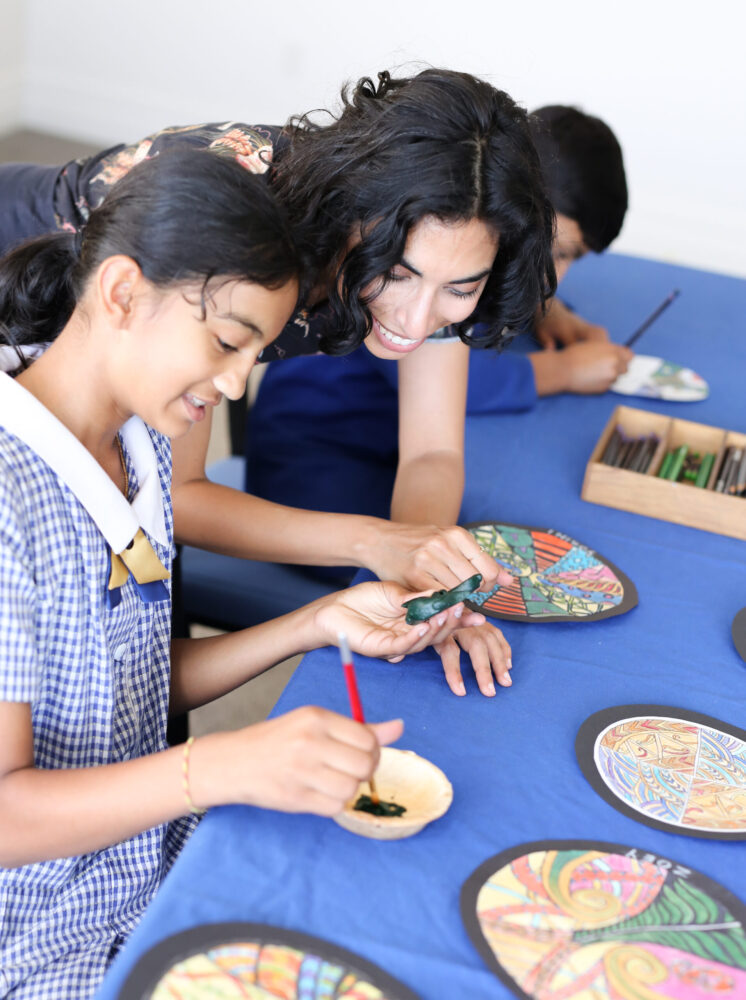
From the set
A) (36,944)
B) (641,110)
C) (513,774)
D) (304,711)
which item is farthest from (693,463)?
(641,110)

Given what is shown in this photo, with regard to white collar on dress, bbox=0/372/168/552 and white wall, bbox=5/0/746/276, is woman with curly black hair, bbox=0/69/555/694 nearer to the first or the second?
white collar on dress, bbox=0/372/168/552

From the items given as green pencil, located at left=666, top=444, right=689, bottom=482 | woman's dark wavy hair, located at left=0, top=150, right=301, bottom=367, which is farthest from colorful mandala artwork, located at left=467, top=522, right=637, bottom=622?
woman's dark wavy hair, located at left=0, top=150, right=301, bottom=367

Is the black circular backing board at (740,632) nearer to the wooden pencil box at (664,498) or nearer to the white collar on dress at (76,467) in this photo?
the wooden pencil box at (664,498)

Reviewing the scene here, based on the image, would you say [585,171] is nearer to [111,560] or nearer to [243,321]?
[243,321]

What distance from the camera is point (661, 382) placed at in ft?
5.86

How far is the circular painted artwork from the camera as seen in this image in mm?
651

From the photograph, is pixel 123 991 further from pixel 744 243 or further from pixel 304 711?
pixel 744 243

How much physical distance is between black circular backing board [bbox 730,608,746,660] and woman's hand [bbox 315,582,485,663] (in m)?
0.31

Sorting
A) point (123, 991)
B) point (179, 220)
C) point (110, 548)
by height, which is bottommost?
point (123, 991)

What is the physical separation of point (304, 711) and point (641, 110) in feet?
11.9

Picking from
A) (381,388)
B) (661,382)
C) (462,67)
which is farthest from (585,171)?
(462,67)

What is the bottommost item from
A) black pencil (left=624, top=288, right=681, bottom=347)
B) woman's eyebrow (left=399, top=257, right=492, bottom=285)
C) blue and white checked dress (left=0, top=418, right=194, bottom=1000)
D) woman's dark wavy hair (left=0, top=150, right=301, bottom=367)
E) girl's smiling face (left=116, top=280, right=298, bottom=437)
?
blue and white checked dress (left=0, top=418, right=194, bottom=1000)

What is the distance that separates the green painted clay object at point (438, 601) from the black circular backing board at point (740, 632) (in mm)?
336

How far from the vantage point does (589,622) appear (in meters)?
1.13
